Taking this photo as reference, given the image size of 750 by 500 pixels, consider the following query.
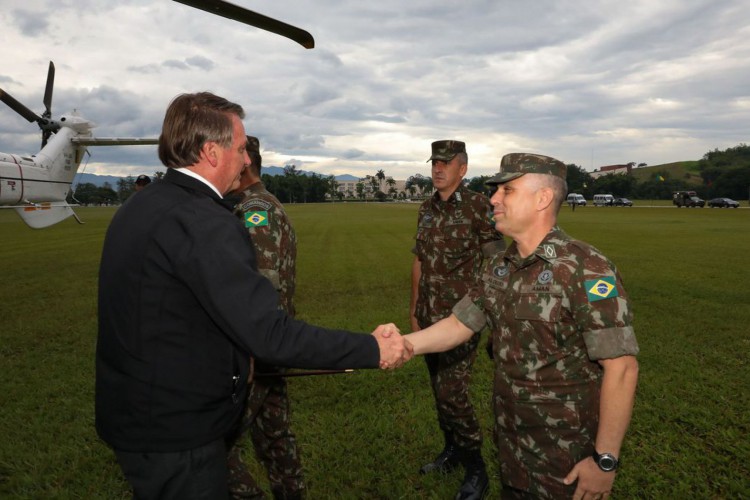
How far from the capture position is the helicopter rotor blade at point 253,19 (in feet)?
8.02

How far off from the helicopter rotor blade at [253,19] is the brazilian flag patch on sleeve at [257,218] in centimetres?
110

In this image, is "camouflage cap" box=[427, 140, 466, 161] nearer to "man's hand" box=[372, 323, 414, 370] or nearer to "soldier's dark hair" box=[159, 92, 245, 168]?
"man's hand" box=[372, 323, 414, 370]

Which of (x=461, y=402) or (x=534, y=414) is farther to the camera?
(x=461, y=402)

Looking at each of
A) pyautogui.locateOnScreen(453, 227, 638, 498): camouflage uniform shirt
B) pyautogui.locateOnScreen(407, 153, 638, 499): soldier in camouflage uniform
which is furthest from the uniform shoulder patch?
pyautogui.locateOnScreen(453, 227, 638, 498): camouflage uniform shirt

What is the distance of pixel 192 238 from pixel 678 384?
6.10m

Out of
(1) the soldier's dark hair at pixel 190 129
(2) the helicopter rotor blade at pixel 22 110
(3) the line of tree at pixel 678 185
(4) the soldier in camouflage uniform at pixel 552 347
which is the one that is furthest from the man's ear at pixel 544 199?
(3) the line of tree at pixel 678 185

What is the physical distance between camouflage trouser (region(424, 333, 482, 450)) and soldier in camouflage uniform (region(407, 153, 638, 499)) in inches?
50.9

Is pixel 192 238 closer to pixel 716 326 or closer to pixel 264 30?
pixel 264 30

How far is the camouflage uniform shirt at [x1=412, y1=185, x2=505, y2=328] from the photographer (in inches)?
170

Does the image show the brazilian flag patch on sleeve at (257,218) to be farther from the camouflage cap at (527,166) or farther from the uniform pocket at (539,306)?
the uniform pocket at (539,306)

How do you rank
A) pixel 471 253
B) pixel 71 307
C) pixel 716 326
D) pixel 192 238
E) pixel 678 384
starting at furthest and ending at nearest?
pixel 71 307 < pixel 716 326 < pixel 678 384 < pixel 471 253 < pixel 192 238

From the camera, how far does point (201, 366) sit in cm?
191

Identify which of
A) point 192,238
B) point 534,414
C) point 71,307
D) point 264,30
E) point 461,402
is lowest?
point 71,307

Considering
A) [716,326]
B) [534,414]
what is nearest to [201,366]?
[534,414]
